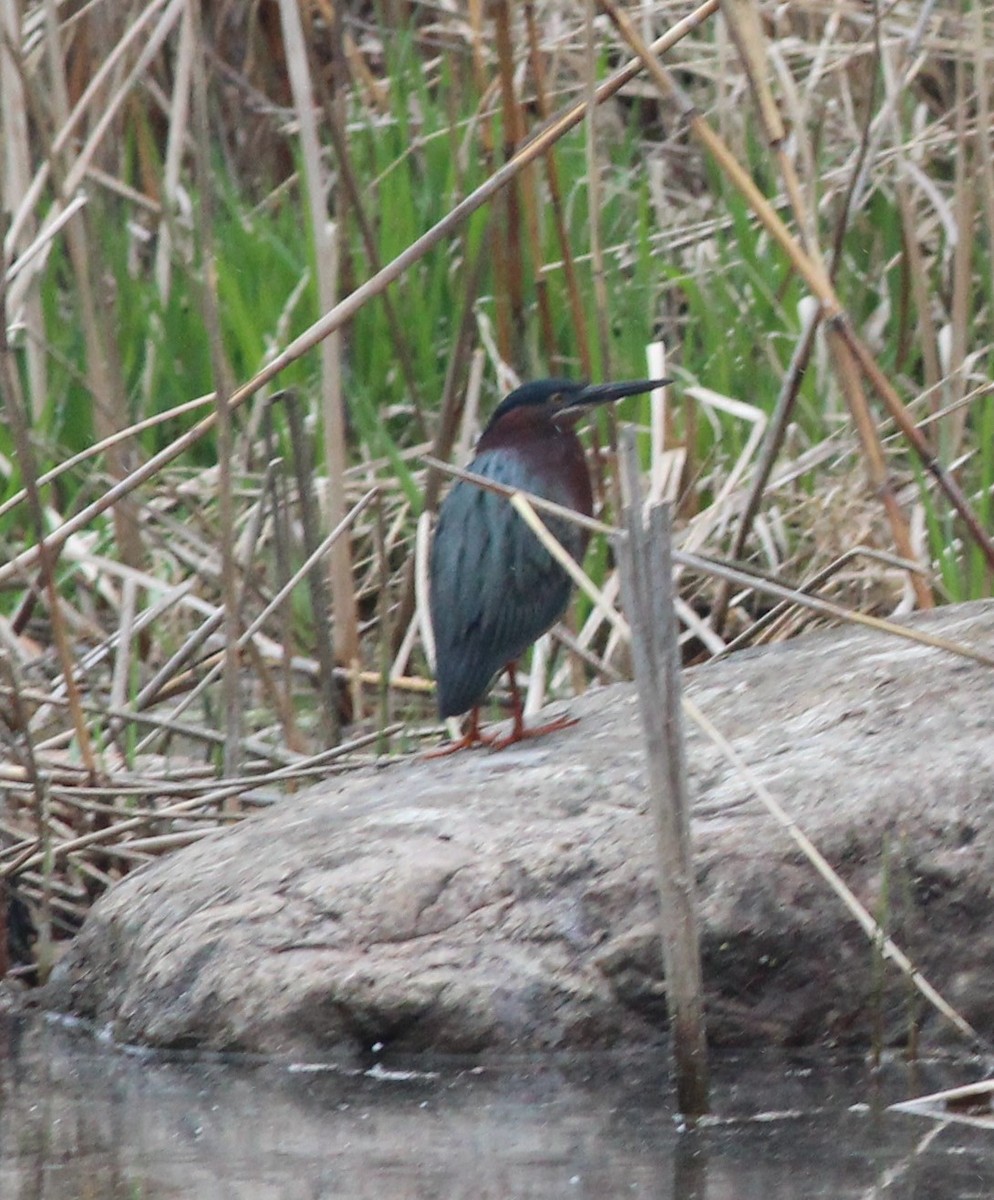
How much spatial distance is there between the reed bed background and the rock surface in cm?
39

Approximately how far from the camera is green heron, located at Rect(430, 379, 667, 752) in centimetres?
329

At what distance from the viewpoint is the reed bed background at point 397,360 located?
3330 millimetres

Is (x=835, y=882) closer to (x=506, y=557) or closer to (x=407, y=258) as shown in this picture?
(x=506, y=557)

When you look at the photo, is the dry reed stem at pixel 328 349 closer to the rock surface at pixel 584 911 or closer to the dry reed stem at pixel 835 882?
the rock surface at pixel 584 911

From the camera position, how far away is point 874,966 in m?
2.54

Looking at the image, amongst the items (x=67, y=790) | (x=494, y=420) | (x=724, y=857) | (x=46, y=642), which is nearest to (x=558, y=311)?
(x=494, y=420)

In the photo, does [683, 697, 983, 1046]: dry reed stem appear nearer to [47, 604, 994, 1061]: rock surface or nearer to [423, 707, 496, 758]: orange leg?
[47, 604, 994, 1061]: rock surface

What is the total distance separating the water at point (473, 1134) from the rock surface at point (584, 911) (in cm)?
7

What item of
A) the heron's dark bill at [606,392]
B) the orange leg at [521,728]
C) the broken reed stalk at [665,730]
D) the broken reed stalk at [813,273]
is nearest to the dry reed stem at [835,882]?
the broken reed stalk at [665,730]

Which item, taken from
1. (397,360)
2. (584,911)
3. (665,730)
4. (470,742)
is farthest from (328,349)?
(665,730)

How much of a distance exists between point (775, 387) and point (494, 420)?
1.08 m

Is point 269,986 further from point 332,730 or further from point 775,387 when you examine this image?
point 775,387

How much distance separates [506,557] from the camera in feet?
11.0

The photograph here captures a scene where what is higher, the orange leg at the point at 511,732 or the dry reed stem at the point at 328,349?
the dry reed stem at the point at 328,349
